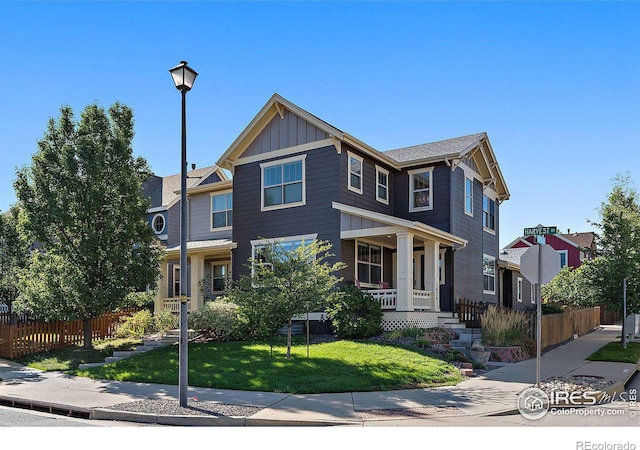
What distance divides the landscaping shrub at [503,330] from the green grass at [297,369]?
123 inches

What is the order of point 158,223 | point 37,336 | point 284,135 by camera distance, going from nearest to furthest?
point 37,336, point 284,135, point 158,223

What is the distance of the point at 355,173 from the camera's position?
21938mm

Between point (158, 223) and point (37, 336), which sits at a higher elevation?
point (158, 223)

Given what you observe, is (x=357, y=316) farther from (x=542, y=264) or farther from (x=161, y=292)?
(x=161, y=292)

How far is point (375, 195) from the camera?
23.1 metres

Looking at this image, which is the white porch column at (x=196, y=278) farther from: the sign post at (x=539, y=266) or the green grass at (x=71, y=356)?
the sign post at (x=539, y=266)

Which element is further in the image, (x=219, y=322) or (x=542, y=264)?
(x=219, y=322)

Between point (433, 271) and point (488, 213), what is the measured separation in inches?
339

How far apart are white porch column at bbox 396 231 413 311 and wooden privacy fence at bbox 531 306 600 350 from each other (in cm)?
433

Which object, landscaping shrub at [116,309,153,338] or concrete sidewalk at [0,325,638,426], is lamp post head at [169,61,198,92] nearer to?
concrete sidewalk at [0,325,638,426]

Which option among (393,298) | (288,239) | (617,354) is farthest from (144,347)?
(617,354)

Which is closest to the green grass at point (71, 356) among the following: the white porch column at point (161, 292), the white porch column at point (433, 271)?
the white porch column at point (161, 292)

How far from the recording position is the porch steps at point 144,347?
16.7 metres

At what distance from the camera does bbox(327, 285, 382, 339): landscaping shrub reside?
18.3 meters
